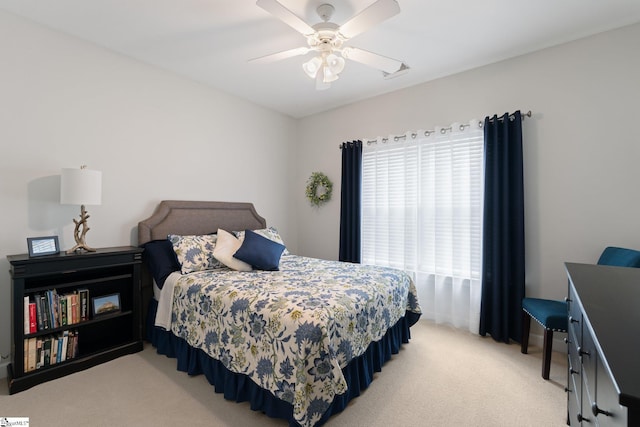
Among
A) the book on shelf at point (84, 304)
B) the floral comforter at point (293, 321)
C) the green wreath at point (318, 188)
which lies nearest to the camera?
the floral comforter at point (293, 321)

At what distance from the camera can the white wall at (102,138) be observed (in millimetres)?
2191

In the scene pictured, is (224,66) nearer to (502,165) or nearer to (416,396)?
(502,165)

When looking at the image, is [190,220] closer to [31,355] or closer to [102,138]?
[102,138]

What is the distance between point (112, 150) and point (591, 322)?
353 cm

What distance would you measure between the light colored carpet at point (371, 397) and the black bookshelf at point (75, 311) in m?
A: 0.10

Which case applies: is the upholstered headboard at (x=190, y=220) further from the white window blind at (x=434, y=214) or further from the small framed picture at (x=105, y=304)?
the white window blind at (x=434, y=214)

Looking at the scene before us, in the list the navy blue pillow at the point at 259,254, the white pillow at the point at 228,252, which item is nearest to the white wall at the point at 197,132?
the white pillow at the point at 228,252

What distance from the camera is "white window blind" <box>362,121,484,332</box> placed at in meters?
2.96

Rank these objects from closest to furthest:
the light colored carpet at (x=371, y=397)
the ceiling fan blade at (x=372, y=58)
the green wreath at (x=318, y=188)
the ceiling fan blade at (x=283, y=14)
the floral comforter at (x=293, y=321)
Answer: the floral comforter at (x=293, y=321) → the ceiling fan blade at (x=283, y=14) → the light colored carpet at (x=371, y=397) → the ceiling fan blade at (x=372, y=58) → the green wreath at (x=318, y=188)

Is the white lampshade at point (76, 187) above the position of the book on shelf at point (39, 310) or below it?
above

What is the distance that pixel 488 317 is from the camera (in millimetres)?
2838

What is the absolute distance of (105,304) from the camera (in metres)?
2.39

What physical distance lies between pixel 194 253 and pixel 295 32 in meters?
2.21

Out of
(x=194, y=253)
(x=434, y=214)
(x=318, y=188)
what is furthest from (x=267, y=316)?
(x=318, y=188)
